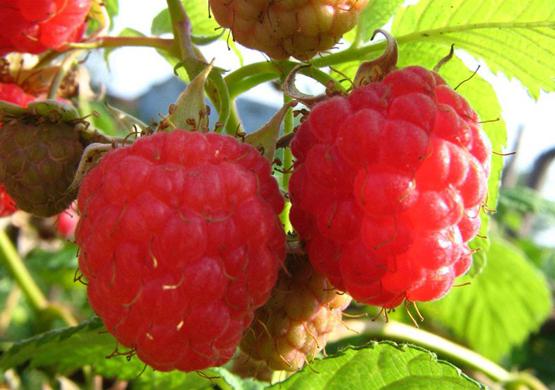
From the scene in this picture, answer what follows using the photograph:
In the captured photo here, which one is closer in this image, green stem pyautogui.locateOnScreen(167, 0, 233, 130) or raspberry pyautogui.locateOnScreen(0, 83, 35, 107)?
green stem pyautogui.locateOnScreen(167, 0, 233, 130)

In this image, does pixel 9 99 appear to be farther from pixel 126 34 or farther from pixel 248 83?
pixel 248 83

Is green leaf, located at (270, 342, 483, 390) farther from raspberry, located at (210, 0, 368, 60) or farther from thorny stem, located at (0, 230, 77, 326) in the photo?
thorny stem, located at (0, 230, 77, 326)

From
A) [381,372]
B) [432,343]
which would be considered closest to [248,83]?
[381,372]

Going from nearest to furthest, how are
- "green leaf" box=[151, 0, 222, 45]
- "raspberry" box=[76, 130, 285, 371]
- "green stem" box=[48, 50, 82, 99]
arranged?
"raspberry" box=[76, 130, 285, 371]
"green stem" box=[48, 50, 82, 99]
"green leaf" box=[151, 0, 222, 45]

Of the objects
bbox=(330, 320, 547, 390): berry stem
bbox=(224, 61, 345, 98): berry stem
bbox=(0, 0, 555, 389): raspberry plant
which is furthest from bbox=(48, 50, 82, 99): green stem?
bbox=(330, 320, 547, 390): berry stem

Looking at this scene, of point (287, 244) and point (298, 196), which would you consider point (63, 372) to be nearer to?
point (287, 244)

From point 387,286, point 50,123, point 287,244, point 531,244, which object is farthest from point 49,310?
point 531,244

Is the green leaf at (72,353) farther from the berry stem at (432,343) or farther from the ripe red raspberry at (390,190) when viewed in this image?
the ripe red raspberry at (390,190)

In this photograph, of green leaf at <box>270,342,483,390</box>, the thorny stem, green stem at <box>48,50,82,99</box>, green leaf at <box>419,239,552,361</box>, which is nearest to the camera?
green leaf at <box>270,342,483,390</box>
